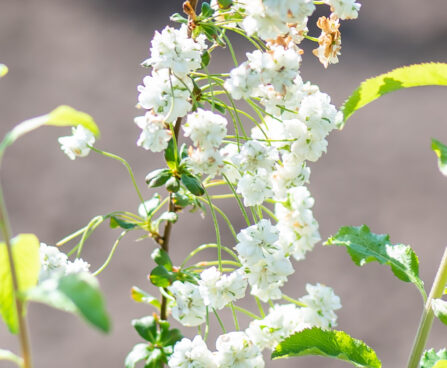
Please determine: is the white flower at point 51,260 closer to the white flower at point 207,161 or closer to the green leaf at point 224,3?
the white flower at point 207,161

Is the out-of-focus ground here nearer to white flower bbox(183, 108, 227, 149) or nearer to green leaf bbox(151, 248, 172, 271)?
green leaf bbox(151, 248, 172, 271)

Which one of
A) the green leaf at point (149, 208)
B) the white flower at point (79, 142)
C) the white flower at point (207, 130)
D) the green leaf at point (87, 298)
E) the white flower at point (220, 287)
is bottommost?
the green leaf at point (87, 298)

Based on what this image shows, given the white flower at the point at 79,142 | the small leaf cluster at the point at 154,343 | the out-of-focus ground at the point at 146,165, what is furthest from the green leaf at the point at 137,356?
the out-of-focus ground at the point at 146,165

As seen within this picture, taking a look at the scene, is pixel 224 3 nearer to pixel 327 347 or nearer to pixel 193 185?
pixel 193 185

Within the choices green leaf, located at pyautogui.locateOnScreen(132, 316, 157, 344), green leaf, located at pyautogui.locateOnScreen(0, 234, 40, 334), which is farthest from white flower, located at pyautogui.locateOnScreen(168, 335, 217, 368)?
green leaf, located at pyautogui.locateOnScreen(0, 234, 40, 334)

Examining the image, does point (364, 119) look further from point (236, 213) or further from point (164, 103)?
point (164, 103)

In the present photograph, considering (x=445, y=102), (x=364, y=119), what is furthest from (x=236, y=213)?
(x=445, y=102)

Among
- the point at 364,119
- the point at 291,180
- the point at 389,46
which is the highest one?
the point at 389,46
